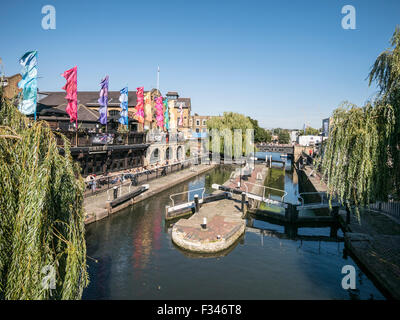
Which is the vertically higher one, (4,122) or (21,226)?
(4,122)

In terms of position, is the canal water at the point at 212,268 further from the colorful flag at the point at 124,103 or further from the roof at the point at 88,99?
the roof at the point at 88,99

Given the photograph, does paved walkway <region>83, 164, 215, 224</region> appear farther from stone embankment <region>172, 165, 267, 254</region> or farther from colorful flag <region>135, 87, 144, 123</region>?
colorful flag <region>135, 87, 144, 123</region>

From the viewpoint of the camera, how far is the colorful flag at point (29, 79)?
15.6 m

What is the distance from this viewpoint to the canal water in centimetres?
1162

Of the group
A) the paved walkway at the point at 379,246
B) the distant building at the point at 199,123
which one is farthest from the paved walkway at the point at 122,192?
the distant building at the point at 199,123

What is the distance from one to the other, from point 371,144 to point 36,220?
12.0 meters

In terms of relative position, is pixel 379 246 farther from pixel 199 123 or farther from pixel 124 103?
pixel 199 123

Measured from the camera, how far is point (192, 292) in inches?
459

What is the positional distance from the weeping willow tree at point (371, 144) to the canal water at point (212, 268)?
459 centimetres

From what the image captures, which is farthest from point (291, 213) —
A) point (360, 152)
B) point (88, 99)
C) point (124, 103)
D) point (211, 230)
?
point (88, 99)

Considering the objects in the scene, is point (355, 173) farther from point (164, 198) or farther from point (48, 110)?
point (48, 110)

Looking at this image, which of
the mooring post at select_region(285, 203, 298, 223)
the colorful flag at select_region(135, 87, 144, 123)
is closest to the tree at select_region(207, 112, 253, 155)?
the colorful flag at select_region(135, 87, 144, 123)

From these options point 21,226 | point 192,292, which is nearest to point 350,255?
point 192,292

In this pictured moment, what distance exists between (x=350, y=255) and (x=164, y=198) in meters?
17.8
